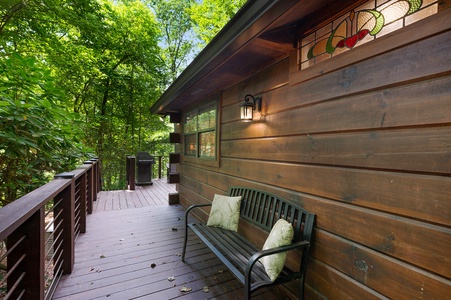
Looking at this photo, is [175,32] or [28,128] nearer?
[28,128]

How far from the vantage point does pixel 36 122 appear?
2180 mm

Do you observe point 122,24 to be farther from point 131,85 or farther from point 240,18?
point 240,18

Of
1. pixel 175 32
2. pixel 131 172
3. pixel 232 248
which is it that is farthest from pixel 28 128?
pixel 175 32

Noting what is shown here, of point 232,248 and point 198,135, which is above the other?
point 198,135

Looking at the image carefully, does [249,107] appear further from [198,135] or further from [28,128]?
[28,128]

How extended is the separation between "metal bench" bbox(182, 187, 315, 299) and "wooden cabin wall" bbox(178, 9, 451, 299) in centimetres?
11

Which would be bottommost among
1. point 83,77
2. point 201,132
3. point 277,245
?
point 277,245

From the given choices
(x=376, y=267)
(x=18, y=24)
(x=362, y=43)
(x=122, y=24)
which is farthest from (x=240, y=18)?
(x=122, y=24)

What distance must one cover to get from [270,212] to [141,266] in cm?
157

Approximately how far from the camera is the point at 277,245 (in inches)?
59.6

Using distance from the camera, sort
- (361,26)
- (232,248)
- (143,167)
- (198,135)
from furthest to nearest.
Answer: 1. (143,167)
2. (198,135)
3. (232,248)
4. (361,26)

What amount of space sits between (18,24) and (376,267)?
7023 millimetres

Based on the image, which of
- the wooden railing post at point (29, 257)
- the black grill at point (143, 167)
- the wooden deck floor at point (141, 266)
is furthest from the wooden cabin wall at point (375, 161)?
the black grill at point (143, 167)

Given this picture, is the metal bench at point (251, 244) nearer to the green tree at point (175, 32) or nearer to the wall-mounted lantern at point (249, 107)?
the wall-mounted lantern at point (249, 107)
